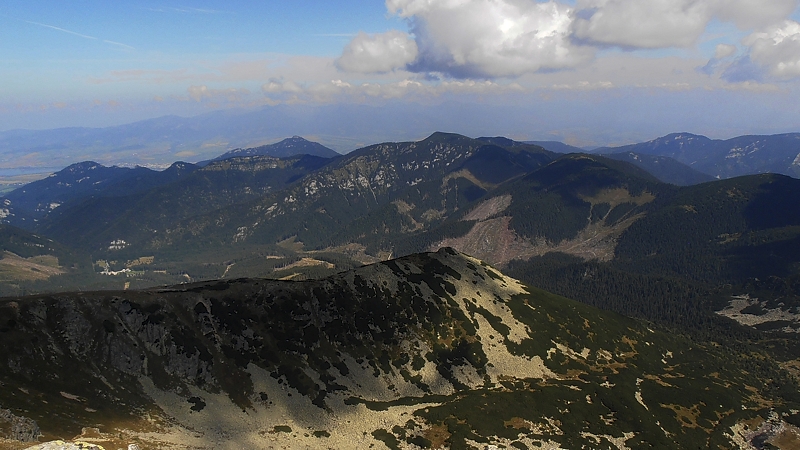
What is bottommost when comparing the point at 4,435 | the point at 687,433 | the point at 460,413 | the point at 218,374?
the point at 687,433

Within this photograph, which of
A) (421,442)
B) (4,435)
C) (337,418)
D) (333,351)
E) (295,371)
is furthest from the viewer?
(333,351)

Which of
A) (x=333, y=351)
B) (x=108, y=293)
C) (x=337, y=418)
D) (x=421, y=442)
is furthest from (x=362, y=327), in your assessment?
(x=108, y=293)

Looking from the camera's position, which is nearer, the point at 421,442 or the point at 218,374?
the point at 421,442

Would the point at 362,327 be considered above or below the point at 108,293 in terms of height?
below

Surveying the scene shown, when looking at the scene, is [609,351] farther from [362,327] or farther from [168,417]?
[168,417]

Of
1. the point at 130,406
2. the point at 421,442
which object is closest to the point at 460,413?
the point at 421,442

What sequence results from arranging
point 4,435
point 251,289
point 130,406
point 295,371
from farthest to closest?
point 251,289
point 295,371
point 130,406
point 4,435
